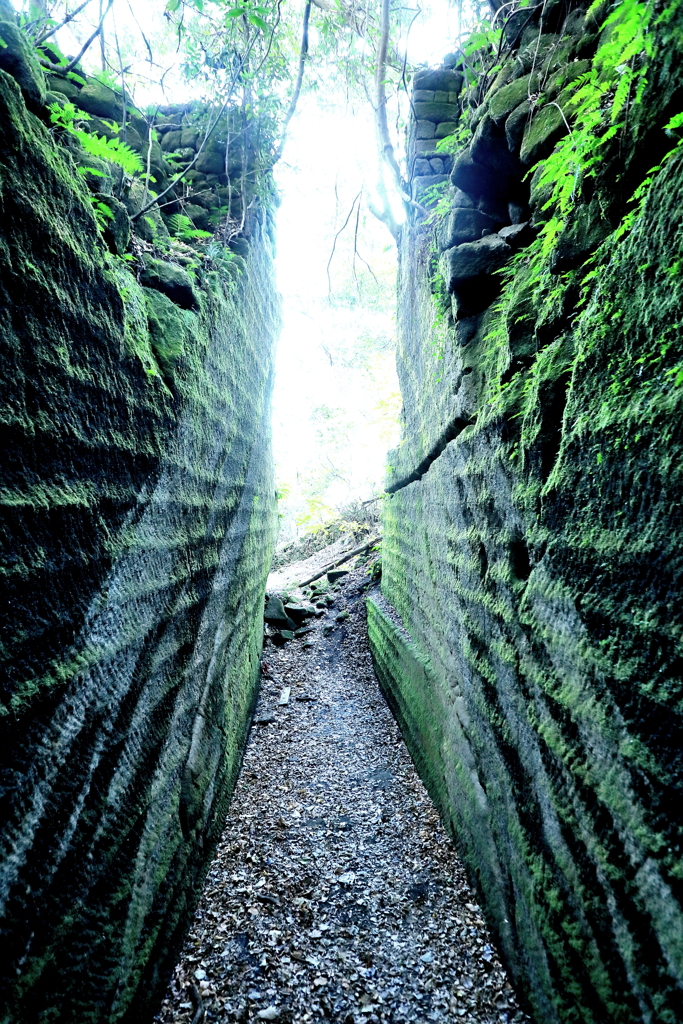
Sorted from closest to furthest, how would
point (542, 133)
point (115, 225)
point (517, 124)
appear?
point (115, 225) → point (542, 133) → point (517, 124)

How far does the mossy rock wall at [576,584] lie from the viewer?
4.96 ft

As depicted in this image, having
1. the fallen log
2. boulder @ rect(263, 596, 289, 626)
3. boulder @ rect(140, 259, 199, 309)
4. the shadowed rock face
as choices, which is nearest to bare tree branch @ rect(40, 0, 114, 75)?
boulder @ rect(140, 259, 199, 309)

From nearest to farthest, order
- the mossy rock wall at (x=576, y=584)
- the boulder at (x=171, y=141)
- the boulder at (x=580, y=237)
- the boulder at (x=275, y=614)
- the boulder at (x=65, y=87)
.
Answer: the mossy rock wall at (x=576, y=584)
the boulder at (x=580, y=237)
the boulder at (x=65, y=87)
the boulder at (x=171, y=141)
the boulder at (x=275, y=614)

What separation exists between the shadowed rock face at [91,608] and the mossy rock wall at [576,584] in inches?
88.8

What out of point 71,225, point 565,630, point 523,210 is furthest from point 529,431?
point 71,225

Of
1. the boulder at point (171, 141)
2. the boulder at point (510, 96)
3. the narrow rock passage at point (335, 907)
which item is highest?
the boulder at point (171, 141)

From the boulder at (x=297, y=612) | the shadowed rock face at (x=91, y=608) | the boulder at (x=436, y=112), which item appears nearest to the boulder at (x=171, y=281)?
the shadowed rock face at (x=91, y=608)

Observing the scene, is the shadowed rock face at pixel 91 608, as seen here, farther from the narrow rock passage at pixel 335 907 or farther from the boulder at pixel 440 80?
the boulder at pixel 440 80

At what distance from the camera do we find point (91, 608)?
2.03 metres

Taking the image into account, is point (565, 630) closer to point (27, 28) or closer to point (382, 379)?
point (27, 28)

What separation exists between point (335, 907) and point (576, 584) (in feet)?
11.9

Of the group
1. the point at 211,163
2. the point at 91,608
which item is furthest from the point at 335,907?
the point at 211,163

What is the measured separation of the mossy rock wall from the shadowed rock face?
7.40 ft

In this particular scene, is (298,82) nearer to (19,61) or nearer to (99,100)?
(99,100)
